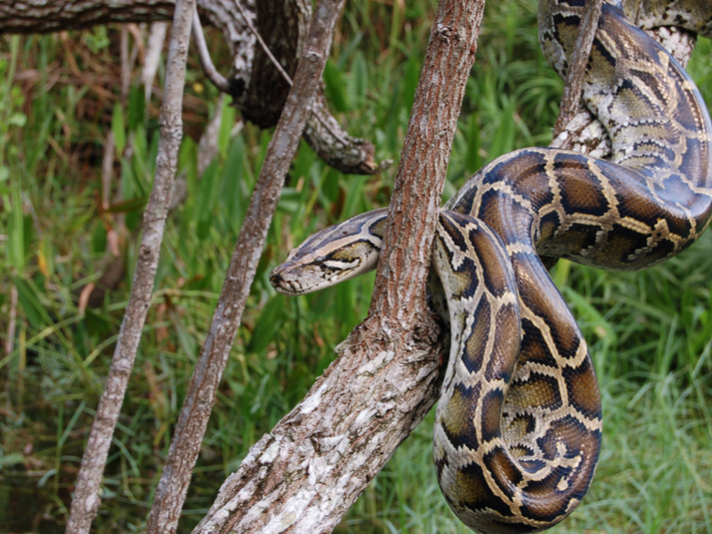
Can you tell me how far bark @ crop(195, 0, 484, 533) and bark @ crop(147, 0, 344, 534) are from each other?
1.68 ft

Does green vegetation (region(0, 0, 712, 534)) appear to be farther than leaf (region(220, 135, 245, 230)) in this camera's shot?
Yes

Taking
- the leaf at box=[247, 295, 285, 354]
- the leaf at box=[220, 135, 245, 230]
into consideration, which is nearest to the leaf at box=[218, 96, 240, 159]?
the leaf at box=[220, 135, 245, 230]

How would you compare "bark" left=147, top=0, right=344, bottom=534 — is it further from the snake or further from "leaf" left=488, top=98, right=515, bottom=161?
"leaf" left=488, top=98, right=515, bottom=161

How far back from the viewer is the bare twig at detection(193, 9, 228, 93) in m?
3.07

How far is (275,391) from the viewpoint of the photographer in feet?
16.1

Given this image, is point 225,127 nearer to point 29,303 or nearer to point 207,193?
point 207,193

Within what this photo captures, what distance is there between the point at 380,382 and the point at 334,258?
2.46 ft

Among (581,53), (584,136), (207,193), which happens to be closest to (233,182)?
(207,193)

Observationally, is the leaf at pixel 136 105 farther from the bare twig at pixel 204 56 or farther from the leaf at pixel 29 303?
the leaf at pixel 29 303

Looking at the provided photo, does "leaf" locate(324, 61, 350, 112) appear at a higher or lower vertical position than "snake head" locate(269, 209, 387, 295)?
higher

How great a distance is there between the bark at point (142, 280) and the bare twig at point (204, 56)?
1.49ft

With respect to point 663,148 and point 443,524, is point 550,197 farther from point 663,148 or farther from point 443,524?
point 443,524

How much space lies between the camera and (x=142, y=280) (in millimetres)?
2637

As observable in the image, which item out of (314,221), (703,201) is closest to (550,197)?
(703,201)
